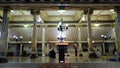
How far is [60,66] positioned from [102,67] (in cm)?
208

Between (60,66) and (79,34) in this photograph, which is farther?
(79,34)

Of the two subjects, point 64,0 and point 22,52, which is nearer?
point 64,0

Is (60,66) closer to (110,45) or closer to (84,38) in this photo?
(84,38)

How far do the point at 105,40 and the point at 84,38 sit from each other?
3604 millimetres

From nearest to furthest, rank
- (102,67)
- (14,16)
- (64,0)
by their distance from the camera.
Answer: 1. (102,67)
2. (64,0)
3. (14,16)

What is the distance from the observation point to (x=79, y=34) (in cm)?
2425

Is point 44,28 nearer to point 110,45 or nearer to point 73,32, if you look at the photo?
point 73,32

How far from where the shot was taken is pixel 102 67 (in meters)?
7.16

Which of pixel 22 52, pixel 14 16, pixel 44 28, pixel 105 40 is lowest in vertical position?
pixel 22 52

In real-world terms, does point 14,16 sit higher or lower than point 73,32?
higher

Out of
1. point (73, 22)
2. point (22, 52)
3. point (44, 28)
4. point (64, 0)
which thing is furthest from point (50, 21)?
point (64, 0)

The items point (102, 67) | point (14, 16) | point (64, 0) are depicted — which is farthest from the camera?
point (14, 16)

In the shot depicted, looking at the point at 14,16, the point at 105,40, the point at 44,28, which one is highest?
the point at 14,16

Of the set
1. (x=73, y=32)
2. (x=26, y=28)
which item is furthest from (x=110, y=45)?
(x=26, y=28)
